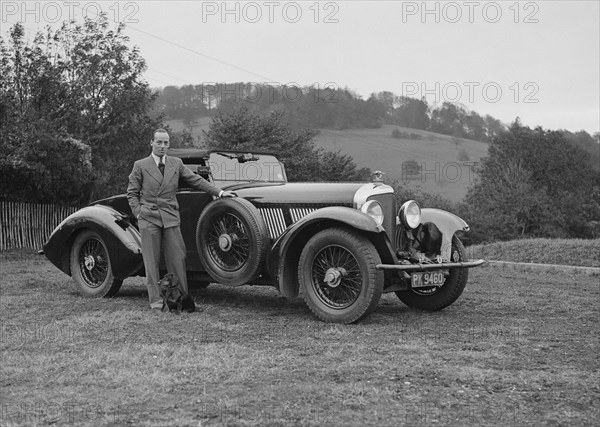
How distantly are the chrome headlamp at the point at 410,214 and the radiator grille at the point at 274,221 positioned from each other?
1274mm

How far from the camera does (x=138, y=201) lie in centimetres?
823

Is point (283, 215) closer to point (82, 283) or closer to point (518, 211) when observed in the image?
point (82, 283)

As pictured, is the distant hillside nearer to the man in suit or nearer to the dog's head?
the man in suit

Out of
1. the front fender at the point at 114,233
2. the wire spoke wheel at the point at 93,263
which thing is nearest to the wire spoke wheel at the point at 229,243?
the front fender at the point at 114,233

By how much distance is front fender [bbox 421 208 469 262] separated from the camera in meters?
7.96

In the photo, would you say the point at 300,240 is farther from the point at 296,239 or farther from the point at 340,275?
the point at 340,275

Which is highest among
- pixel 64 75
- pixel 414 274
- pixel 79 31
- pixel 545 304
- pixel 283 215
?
pixel 79 31

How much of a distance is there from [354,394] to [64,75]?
71.9ft

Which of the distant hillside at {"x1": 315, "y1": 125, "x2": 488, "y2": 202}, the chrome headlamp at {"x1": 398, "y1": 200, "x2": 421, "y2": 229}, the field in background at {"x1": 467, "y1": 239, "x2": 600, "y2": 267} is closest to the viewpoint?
the chrome headlamp at {"x1": 398, "y1": 200, "x2": 421, "y2": 229}

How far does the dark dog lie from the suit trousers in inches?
6.8

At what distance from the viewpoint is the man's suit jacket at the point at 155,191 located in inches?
320

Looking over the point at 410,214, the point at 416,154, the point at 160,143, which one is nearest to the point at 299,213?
the point at 410,214

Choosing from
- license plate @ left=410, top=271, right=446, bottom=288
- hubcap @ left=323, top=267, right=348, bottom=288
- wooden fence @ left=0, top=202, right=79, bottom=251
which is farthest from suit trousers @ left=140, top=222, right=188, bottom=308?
wooden fence @ left=0, top=202, right=79, bottom=251

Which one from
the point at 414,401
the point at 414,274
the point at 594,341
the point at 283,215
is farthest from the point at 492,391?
the point at 283,215
